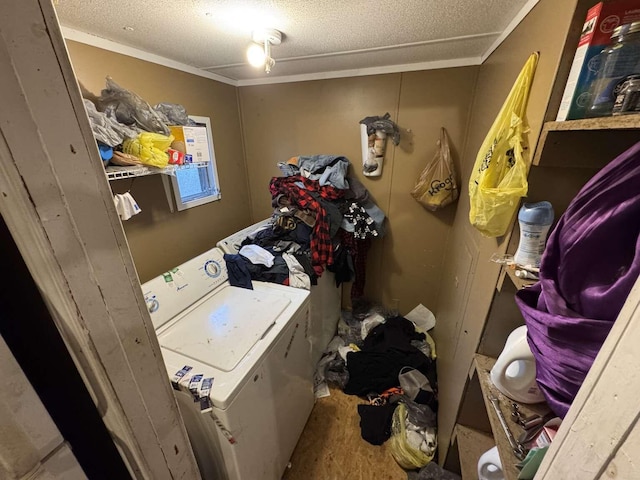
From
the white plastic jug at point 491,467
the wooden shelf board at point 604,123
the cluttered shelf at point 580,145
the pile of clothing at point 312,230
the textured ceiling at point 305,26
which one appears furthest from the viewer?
the pile of clothing at point 312,230

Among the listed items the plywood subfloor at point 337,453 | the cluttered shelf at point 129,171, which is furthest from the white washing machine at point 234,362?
the cluttered shelf at point 129,171

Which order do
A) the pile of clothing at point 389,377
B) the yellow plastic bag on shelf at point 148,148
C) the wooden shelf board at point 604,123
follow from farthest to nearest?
the pile of clothing at point 389,377, the yellow plastic bag on shelf at point 148,148, the wooden shelf board at point 604,123

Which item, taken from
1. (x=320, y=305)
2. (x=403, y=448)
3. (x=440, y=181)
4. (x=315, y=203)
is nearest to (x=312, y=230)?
(x=315, y=203)

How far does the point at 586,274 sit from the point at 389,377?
165 centimetres

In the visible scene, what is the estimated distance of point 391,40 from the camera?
1.42 metres

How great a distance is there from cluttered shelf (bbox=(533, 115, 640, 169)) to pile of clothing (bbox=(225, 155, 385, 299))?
1270mm

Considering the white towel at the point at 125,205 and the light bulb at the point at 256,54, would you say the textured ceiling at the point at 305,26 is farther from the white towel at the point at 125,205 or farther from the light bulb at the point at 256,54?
the white towel at the point at 125,205

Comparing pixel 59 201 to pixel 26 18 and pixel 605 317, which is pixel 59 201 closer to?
pixel 26 18

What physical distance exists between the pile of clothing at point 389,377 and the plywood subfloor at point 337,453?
69mm

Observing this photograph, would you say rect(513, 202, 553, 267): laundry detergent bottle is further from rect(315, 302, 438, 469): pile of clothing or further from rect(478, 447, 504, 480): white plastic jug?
rect(315, 302, 438, 469): pile of clothing

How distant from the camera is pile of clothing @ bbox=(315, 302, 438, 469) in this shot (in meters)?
1.56

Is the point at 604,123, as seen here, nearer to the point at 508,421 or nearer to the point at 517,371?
the point at 517,371

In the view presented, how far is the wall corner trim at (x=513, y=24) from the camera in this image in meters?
0.94

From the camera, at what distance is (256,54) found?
4.36ft
